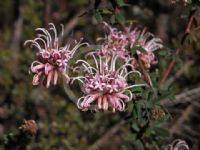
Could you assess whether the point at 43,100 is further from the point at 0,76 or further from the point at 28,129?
the point at 28,129

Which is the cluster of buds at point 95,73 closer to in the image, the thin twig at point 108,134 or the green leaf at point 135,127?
the green leaf at point 135,127

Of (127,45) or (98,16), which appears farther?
(127,45)

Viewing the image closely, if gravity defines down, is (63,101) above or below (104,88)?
above

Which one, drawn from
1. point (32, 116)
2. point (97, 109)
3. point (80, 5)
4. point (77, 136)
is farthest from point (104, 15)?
point (80, 5)

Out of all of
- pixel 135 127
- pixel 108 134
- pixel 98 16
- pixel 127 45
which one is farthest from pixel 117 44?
pixel 108 134

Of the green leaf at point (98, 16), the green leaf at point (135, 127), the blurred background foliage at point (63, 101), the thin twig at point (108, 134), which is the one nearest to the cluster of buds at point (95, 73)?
the green leaf at point (98, 16)

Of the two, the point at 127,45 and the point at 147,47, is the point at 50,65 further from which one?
the point at 147,47

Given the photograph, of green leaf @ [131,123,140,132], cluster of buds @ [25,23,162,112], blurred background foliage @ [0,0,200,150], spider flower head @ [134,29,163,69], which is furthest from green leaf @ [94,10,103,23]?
blurred background foliage @ [0,0,200,150]
